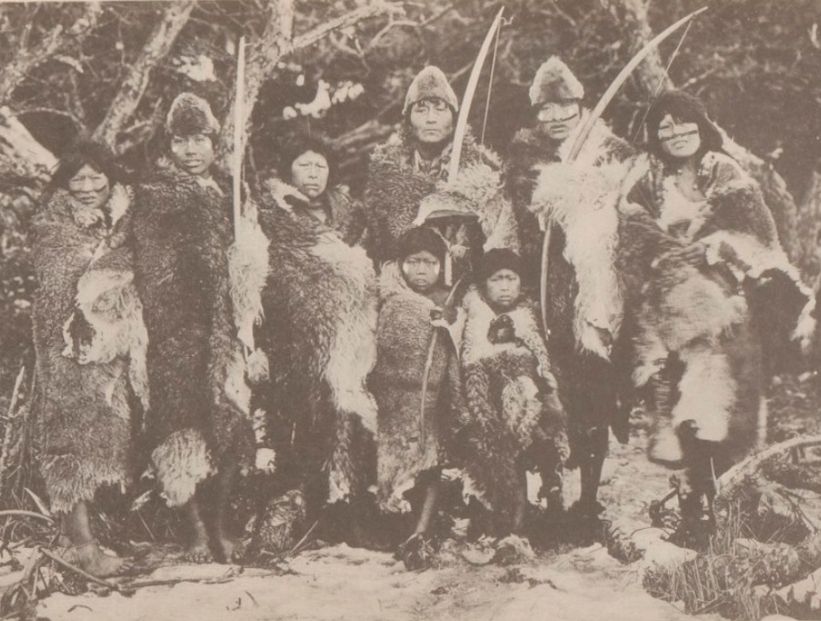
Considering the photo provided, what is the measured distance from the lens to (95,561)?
4.11 metres

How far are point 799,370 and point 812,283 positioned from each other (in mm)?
406

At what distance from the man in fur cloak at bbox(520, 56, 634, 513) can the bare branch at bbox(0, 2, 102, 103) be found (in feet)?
6.89

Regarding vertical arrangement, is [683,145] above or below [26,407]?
above

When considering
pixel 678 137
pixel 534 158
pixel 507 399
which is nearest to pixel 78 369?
pixel 507 399

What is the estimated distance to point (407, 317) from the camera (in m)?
4.18

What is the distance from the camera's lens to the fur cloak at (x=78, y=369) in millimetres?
4152

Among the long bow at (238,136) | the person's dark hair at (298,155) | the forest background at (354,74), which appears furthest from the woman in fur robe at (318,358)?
the forest background at (354,74)

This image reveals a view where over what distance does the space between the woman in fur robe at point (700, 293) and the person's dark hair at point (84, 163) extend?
2.34m

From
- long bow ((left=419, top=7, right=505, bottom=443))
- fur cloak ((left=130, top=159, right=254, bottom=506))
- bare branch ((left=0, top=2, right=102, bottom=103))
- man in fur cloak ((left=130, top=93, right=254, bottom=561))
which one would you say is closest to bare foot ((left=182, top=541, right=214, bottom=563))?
man in fur cloak ((left=130, top=93, right=254, bottom=561))

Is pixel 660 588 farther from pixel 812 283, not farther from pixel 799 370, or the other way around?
pixel 812 283

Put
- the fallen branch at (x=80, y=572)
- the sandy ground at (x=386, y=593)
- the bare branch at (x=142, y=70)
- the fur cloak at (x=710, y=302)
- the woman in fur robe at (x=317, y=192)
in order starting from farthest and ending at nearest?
the bare branch at (x=142, y=70) → the woman in fur robe at (x=317, y=192) → the fur cloak at (x=710, y=302) → the fallen branch at (x=80, y=572) → the sandy ground at (x=386, y=593)

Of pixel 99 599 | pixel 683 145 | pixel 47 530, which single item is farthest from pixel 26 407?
pixel 683 145

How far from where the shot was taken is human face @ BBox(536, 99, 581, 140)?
4.28m

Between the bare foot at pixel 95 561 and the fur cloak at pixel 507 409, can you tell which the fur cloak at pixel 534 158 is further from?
the bare foot at pixel 95 561
